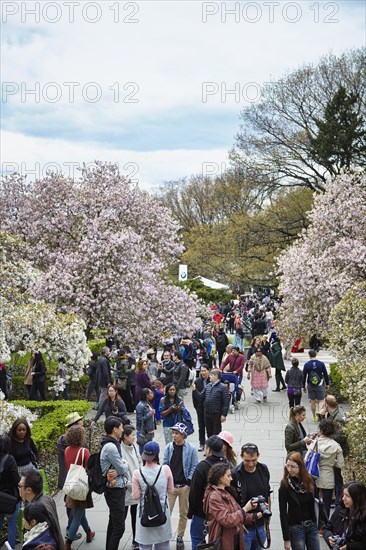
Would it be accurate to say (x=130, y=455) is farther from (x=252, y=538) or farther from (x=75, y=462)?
(x=252, y=538)

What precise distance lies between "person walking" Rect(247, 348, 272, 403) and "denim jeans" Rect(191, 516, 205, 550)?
9.40m

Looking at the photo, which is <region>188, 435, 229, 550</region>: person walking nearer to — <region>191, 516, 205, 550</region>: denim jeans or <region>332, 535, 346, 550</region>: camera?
<region>191, 516, 205, 550</region>: denim jeans

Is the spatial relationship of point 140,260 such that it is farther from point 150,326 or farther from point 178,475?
point 178,475

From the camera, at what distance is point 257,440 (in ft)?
42.3

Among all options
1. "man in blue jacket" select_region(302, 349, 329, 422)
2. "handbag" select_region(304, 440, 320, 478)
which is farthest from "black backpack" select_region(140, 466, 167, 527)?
"man in blue jacket" select_region(302, 349, 329, 422)

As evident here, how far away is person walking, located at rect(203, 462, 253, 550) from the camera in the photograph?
18.4 feet

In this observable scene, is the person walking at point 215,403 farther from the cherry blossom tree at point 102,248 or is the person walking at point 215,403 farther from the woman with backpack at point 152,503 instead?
the cherry blossom tree at point 102,248

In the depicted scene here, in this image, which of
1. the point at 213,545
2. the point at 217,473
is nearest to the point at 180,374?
the point at 217,473

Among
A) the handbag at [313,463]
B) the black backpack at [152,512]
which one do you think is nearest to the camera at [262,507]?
the black backpack at [152,512]

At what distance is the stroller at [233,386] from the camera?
1506 centimetres

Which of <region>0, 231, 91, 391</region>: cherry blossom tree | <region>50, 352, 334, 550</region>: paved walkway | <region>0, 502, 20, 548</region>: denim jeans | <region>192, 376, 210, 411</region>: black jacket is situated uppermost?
<region>0, 231, 91, 391</region>: cherry blossom tree

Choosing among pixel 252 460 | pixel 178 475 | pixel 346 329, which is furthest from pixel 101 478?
pixel 346 329

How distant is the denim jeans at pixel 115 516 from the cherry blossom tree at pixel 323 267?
43.9 feet

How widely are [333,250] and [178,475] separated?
14866 millimetres
